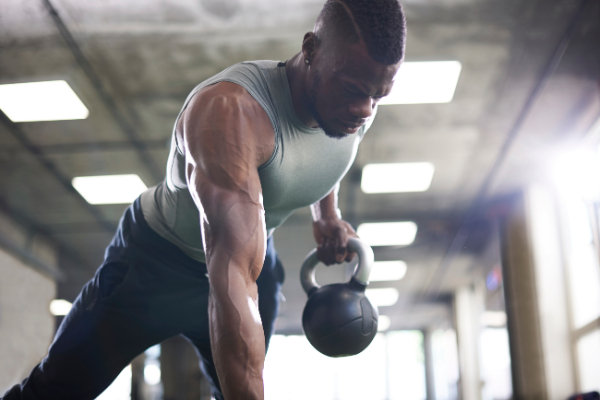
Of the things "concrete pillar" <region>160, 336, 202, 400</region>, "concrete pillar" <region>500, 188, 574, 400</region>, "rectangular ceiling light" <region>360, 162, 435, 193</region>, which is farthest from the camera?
"concrete pillar" <region>160, 336, 202, 400</region>

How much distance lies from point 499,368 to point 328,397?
145 inches

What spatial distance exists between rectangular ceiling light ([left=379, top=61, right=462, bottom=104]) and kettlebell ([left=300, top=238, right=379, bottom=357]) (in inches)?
72.9

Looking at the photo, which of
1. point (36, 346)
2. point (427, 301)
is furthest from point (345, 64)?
point (427, 301)

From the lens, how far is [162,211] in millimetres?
1188

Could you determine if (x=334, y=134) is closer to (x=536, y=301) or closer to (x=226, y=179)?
(x=226, y=179)

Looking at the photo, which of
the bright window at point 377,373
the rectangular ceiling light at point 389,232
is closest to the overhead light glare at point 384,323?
the bright window at point 377,373

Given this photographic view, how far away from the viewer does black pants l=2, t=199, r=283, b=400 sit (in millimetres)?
1174

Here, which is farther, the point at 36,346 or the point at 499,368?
the point at 499,368

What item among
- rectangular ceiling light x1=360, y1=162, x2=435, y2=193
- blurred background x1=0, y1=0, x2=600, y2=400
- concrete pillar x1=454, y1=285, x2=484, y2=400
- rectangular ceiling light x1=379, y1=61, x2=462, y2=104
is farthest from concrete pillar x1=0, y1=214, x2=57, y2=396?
concrete pillar x1=454, y1=285, x2=484, y2=400

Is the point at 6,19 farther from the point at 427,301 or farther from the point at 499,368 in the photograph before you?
the point at 427,301

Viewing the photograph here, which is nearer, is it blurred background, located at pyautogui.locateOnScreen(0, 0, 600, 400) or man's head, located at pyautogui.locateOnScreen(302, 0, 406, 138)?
man's head, located at pyautogui.locateOnScreen(302, 0, 406, 138)

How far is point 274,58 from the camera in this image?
2.93 m

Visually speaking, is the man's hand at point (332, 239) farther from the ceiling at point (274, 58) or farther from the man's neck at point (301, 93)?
the ceiling at point (274, 58)

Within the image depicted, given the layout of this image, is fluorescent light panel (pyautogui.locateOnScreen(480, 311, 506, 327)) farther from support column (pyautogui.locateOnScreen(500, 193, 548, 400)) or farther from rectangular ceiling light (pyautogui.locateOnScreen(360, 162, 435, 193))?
rectangular ceiling light (pyautogui.locateOnScreen(360, 162, 435, 193))
